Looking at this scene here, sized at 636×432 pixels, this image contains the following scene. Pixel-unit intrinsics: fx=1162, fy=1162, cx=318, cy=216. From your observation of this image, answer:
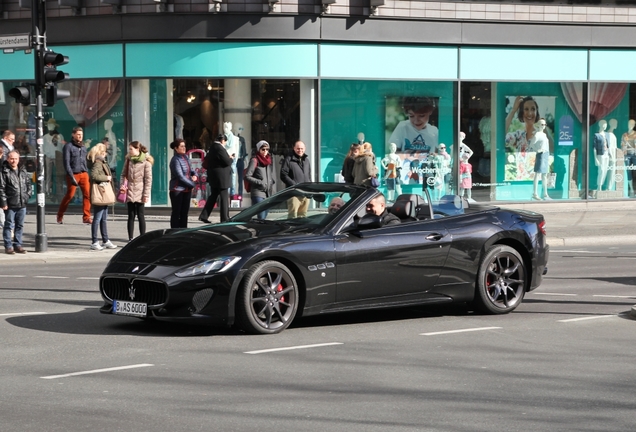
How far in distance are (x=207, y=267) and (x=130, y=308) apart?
844mm

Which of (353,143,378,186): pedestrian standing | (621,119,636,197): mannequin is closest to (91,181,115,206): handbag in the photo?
(353,143,378,186): pedestrian standing

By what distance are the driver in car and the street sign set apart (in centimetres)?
Answer: 949

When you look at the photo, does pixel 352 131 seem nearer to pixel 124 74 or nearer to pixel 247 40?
pixel 247 40

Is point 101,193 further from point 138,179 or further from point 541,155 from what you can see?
point 541,155

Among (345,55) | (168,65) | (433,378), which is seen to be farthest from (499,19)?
(433,378)

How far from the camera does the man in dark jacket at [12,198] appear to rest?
61.4ft

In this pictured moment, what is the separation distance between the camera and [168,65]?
2584 centimetres

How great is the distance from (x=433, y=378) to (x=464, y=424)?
1509 millimetres

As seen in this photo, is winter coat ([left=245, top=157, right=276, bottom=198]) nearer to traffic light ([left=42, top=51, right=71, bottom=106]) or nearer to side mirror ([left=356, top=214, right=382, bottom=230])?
traffic light ([left=42, top=51, right=71, bottom=106])

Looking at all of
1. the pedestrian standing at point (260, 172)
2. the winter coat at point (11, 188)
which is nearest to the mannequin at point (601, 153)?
the pedestrian standing at point (260, 172)

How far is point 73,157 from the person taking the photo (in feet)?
73.2

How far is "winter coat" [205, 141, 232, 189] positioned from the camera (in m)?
21.1

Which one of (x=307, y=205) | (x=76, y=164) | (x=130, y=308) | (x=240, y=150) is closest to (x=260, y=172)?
(x=76, y=164)

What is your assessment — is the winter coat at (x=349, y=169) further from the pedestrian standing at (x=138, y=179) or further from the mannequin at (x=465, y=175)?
the mannequin at (x=465, y=175)
